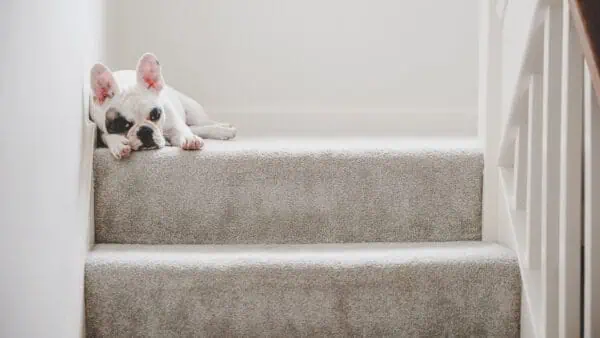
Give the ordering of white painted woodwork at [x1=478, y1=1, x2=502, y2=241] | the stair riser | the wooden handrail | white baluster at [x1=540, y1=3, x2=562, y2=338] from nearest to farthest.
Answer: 1. the wooden handrail
2. white baluster at [x1=540, y1=3, x2=562, y2=338]
3. the stair riser
4. white painted woodwork at [x1=478, y1=1, x2=502, y2=241]

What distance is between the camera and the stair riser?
5.98 ft

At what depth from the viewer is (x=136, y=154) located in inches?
82.0

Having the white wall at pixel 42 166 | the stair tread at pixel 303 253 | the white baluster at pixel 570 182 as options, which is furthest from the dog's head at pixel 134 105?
the white baluster at pixel 570 182

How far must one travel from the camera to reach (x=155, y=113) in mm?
2227

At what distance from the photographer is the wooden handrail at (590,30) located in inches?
45.5

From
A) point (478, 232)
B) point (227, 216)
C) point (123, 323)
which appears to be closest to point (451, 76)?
point (478, 232)

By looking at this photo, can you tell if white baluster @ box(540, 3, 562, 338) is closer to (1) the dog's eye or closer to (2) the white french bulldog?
(2) the white french bulldog

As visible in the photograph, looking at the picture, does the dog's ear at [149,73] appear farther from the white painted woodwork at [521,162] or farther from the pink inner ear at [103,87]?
the white painted woodwork at [521,162]

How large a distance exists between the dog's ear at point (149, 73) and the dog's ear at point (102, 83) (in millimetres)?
112

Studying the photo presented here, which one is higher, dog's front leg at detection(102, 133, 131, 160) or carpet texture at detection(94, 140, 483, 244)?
dog's front leg at detection(102, 133, 131, 160)

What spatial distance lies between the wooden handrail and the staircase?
0.77 metres

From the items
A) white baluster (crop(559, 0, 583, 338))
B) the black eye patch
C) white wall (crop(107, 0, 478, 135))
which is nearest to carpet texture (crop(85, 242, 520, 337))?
white baluster (crop(559, 0, 583, 338))

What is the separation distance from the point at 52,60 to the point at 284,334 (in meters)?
0.83

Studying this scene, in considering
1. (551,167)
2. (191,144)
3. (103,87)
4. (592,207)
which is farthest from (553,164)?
(103,87)
